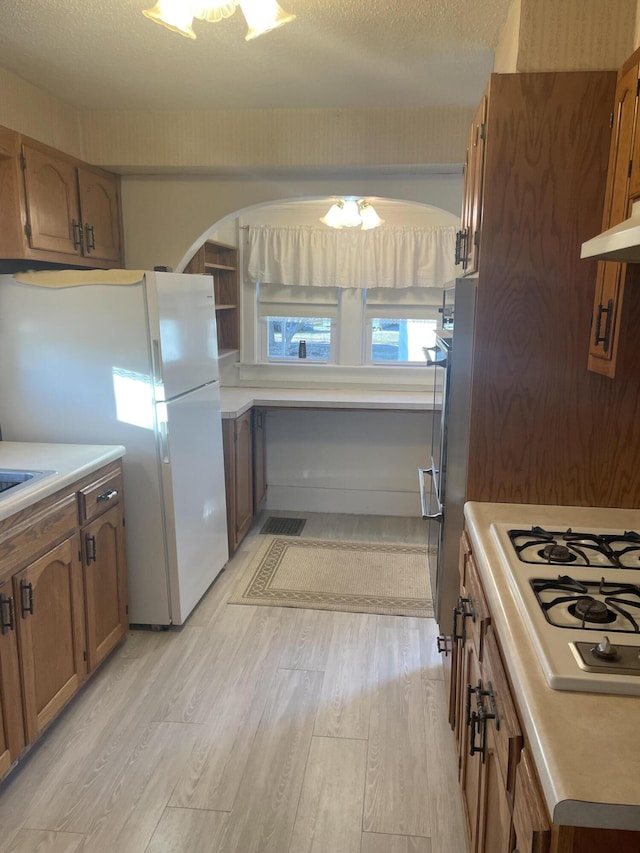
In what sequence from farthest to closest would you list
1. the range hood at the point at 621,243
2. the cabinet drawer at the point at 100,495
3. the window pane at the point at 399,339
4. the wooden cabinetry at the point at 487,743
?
the window pane at the point at 399,339
the cabinet drawer at the point at 100,495
the range hood at the point at 621,243
the wooden cabinetry at the point at 487,743

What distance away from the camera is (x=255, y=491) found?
14.2 feet

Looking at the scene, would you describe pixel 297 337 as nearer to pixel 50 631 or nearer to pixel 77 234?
pixel 77 234

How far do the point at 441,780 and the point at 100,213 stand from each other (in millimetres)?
2883

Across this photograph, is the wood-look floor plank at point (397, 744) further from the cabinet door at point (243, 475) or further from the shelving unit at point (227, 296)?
the shelving unit at point (227, 296)

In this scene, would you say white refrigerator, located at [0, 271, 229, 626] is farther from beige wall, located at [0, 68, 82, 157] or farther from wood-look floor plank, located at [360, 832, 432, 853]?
wood-look floor plank, located at [360, 832, 432, 853]

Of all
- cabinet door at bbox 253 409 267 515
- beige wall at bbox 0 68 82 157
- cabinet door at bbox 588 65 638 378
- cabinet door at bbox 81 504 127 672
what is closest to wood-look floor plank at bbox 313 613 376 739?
cabinet door at bbox 81 504 127 672

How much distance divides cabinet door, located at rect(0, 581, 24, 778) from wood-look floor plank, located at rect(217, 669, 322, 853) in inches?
28.5

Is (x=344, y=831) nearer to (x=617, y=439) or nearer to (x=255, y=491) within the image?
(x=617, y=439)

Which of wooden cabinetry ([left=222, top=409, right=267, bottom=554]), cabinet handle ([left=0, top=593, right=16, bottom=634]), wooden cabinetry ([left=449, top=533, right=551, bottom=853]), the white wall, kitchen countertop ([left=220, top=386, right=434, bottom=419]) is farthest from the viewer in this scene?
the white wall

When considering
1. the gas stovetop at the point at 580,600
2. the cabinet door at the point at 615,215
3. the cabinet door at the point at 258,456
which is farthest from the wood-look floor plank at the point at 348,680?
the cabinet door at the point at 615,215

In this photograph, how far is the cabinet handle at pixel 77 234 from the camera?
2.81m

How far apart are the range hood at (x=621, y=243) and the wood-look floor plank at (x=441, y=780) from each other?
5.48ft

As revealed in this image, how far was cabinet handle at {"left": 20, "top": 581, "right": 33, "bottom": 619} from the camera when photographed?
1959 mm

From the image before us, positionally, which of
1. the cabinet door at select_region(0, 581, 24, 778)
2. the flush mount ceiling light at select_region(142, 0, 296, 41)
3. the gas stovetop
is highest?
the flush mount ceiling light at select_region(142, 0, 296, 41)
